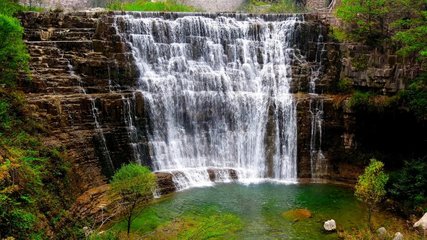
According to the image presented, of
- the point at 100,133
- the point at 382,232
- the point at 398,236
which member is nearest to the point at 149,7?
the point at 100,133

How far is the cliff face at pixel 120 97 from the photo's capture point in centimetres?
2188

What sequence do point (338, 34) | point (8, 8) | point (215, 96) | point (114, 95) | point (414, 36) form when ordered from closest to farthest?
point (414, 36) → point (8, 8) → point (114, 95) → point (215, 96) → point (338, 34)

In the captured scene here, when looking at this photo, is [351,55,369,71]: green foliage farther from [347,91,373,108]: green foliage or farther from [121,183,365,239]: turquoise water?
[121,183,365,239]: turquoise water

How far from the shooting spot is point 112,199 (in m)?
19.7

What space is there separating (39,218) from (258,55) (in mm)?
18191

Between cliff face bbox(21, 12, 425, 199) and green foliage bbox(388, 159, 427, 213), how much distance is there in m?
3.14

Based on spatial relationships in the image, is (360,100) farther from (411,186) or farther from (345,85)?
(411,186)

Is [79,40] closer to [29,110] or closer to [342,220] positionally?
[29,110]

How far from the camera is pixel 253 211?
67.9 feet

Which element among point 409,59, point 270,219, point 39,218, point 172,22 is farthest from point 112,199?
point 409,59

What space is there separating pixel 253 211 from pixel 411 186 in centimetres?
822

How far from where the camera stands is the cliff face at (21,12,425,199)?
21875mm

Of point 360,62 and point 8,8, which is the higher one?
point 8,8

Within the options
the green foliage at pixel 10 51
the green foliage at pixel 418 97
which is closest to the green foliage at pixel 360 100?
the green foliage at pixel 418 97
